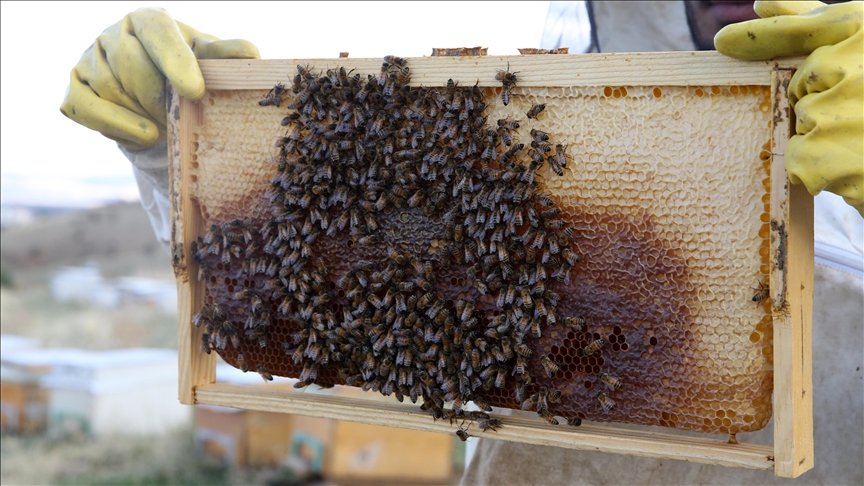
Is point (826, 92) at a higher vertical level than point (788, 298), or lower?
higher

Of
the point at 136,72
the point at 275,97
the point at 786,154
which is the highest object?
the point at 136,72

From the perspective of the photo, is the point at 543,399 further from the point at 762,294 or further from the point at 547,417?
the point at 762,294

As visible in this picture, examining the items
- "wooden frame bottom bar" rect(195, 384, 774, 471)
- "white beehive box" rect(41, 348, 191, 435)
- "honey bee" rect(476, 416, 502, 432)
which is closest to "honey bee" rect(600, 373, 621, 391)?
"wooden frame bottom bar" rect(195, 384, 774, 471)

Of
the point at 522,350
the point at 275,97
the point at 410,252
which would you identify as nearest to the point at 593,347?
the point at 522,350

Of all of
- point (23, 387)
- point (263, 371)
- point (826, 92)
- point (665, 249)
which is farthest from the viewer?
point (23, 387)

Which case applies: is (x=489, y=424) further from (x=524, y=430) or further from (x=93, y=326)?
(x=93, y=326)

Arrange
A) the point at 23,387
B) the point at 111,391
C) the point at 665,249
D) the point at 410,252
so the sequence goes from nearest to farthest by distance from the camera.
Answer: the point at 665,249, the point at 410,252, the point at 111,391, the point at 23,387

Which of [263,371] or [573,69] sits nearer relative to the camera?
[573,69]
